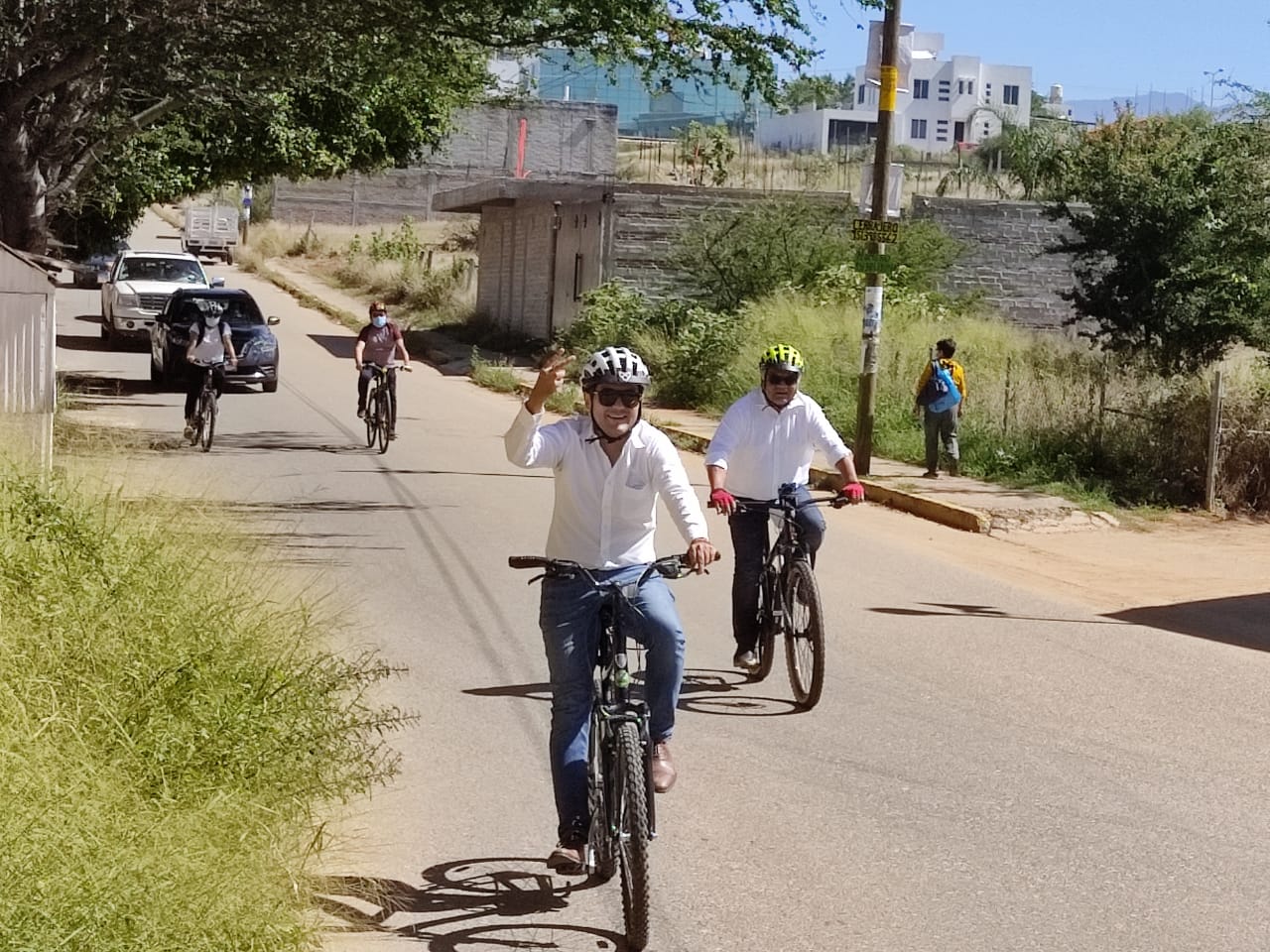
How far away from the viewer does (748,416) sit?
9.30m

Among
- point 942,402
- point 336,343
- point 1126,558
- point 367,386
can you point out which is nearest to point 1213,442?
point 942,402

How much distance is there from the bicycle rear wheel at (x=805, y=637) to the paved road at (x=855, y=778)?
0.43ft

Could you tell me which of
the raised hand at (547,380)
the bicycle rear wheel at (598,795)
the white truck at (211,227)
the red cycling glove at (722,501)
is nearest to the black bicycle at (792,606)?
the red cycling glove at (722,501)

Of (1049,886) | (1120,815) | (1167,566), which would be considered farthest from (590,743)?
(1167,566)

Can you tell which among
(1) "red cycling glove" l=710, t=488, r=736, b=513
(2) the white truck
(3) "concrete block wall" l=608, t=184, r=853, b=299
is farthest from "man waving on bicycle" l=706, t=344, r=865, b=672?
(2) the white truck

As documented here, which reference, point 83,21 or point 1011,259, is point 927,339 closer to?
point 1011,259

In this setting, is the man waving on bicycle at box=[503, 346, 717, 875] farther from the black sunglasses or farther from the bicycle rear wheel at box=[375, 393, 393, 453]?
the bicycle rear wheel at box=[375, 393, 393, 453]

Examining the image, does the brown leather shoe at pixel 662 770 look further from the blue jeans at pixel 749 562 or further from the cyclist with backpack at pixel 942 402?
the cyclist with backpack at pixel 942 402

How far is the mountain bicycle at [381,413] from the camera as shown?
20.4 meters

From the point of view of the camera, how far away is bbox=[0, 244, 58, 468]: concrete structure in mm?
14461

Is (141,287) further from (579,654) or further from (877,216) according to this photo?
(579,654)

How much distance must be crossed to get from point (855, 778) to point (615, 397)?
2425mm

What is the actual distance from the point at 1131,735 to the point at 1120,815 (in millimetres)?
1531

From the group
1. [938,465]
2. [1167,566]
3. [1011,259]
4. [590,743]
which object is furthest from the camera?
[1011,259]
